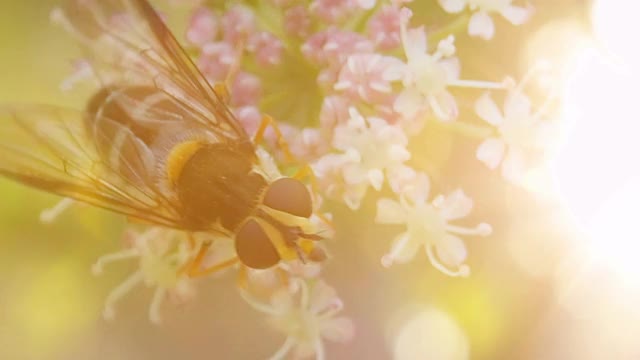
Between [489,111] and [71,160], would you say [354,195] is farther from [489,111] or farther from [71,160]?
[71,160]

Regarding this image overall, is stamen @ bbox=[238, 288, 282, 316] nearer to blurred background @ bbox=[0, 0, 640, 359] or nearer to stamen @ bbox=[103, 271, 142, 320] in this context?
blurred background @ bbox=[0, 0, 640, 359]

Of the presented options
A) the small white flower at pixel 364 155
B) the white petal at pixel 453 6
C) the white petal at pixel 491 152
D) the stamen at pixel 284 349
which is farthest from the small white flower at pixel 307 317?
the white petal at pixel 453 6

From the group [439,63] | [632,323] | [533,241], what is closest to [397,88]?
[439,63]

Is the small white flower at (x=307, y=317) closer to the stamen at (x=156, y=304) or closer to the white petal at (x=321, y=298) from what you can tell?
the white petal at (x=321, y=298)

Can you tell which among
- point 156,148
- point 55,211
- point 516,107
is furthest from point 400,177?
point 55,211

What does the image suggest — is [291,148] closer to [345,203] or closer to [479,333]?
[345,203]

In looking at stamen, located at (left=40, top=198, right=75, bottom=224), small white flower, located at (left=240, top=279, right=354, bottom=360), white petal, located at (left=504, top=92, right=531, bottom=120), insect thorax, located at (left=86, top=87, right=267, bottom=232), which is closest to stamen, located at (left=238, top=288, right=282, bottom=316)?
small white flower, located at (left=240, top=279, right=354, bottom=360)
